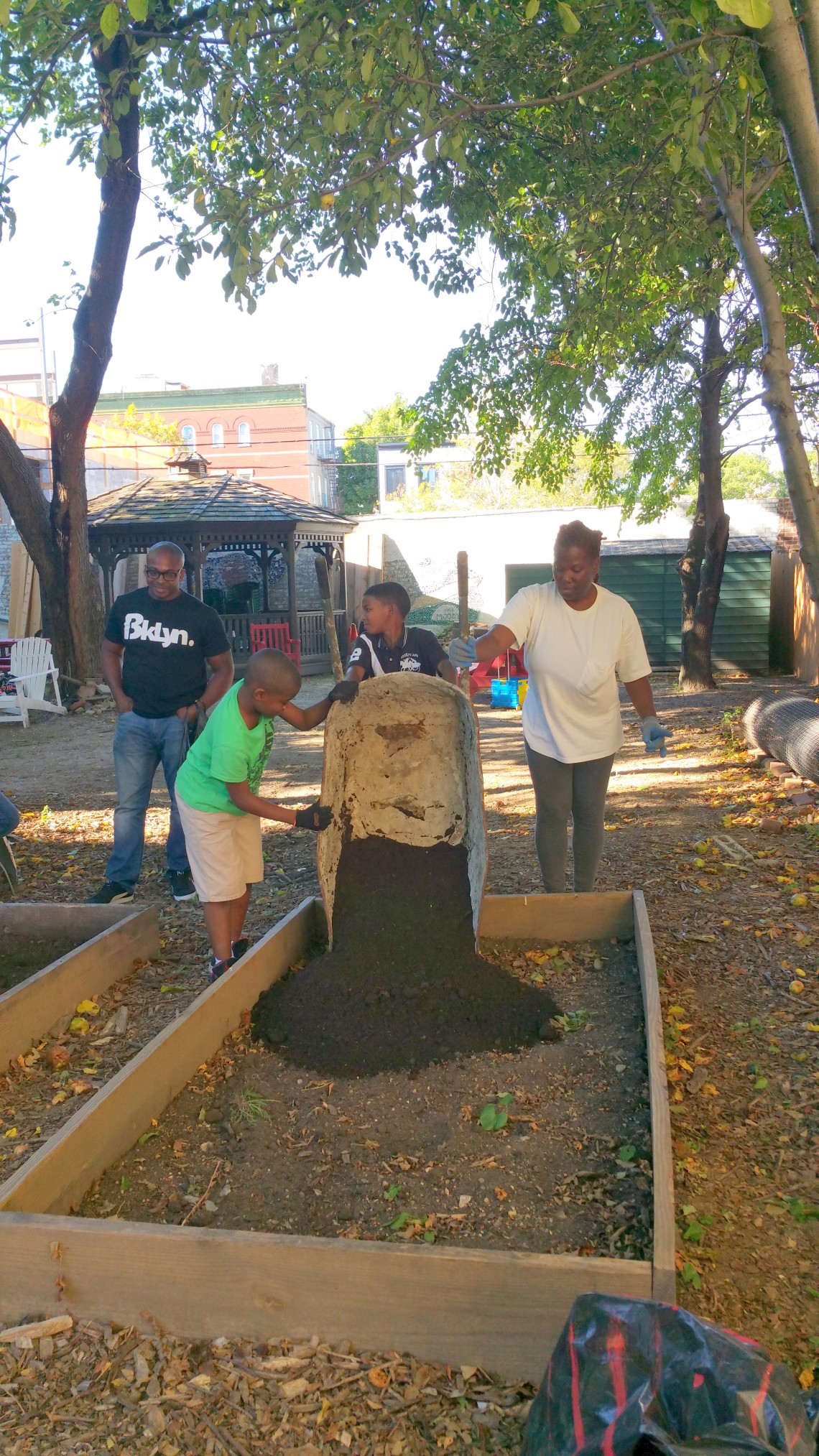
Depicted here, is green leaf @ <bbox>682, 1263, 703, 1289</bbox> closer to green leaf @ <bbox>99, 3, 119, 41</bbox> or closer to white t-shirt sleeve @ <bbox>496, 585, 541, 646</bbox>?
white t-shirt sleeve @ <bbox>496, 585, 541, 646</bbox>

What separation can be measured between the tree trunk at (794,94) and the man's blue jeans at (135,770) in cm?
364

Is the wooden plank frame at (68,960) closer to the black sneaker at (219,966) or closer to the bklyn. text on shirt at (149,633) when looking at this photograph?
the black sneaker at (219,966)

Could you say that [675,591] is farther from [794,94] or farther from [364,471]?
[364,471]

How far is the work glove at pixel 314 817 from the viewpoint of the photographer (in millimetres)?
3836

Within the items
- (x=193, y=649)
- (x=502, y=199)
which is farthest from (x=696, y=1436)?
(x=502, y=199)

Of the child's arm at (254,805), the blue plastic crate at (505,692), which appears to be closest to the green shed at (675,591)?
the blue plastic crate at (505,692)

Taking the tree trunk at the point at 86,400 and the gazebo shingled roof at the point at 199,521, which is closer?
the tree trunk at the point at 86,400

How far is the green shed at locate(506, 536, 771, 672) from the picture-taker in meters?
17.1

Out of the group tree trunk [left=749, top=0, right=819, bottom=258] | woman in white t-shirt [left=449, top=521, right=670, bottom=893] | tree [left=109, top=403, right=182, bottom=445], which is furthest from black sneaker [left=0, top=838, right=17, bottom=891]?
tree [left=109, top=403, right=182, bottom=445]

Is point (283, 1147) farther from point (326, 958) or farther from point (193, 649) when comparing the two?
point (193, 649)

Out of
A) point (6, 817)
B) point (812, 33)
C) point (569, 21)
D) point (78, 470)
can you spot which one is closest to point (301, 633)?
point (78, 470)

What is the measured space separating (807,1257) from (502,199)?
19.2ft

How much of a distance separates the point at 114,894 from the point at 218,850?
5.14 feet

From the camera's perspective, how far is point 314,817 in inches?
152
